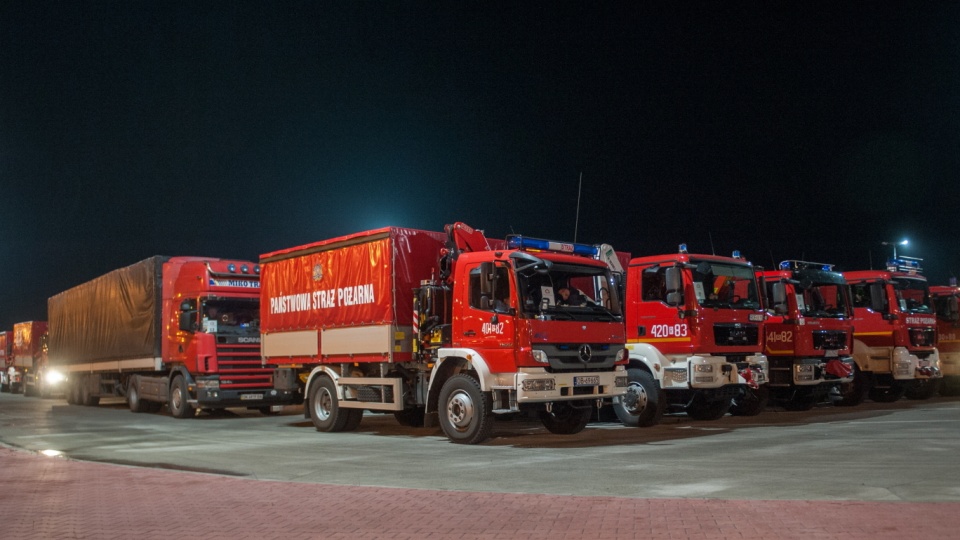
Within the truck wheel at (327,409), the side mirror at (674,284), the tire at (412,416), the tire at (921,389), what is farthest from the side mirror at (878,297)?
the truck wheel at (327,409)

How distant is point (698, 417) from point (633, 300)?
313 centimetres

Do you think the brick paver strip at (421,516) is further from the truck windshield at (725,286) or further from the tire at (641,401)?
the truck windshield at (725,286)

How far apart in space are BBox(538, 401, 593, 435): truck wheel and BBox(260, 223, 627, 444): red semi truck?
0.02 metres

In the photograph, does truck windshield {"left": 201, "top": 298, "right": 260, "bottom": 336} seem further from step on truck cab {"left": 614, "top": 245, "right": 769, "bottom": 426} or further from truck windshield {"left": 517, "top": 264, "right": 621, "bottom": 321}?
truck windshield {"left": 517, "top": 264, "right": 621, "bottom": 321}

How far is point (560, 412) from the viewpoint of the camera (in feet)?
47.7

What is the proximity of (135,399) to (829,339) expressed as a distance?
1768cm

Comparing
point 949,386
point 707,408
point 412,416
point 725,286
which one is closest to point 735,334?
point 725,286

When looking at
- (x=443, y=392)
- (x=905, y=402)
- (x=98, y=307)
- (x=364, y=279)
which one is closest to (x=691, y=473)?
(x=443, y=392)

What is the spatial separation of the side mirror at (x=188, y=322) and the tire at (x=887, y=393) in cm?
1661

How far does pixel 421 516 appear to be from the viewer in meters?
7.33

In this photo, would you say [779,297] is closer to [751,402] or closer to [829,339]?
[829,339]

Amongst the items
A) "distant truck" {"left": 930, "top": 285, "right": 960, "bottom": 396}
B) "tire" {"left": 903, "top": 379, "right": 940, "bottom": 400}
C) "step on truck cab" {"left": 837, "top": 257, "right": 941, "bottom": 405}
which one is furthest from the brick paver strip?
"distant truck" {"left": 930, "top": 285, "right": 960, "bottom": 396}

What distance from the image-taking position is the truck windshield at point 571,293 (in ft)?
41.9

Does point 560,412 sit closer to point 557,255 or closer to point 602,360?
point 602,360
